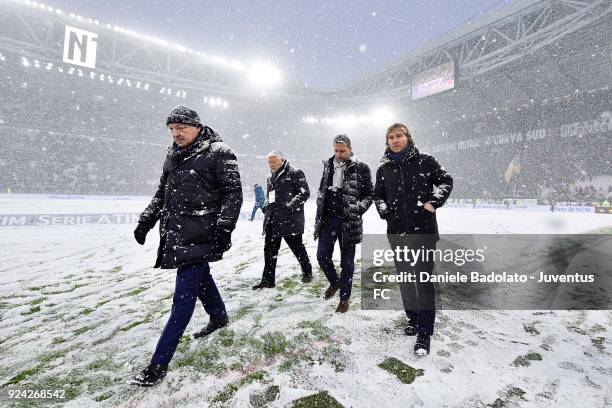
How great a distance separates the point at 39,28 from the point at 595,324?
3725 cm

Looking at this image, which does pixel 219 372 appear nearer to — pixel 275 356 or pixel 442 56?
pixel 275 356

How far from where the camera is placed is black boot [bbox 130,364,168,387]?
1.91 metres

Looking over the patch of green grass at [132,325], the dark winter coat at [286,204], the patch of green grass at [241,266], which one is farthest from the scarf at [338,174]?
the patch of green grass at [241,266]

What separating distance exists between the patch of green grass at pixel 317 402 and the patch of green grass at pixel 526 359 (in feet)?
4.22

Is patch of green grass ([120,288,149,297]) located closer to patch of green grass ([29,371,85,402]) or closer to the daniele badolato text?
patch of green grass ([29,371,85,402])

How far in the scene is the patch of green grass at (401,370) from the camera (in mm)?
1945

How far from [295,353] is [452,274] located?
9.60ft

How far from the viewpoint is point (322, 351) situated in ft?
7.47

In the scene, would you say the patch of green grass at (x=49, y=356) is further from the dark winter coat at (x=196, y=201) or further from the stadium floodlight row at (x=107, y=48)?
the stadium floodlight row at (x=107, y=48)

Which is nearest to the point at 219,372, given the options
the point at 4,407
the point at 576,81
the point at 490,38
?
the point at 4,407

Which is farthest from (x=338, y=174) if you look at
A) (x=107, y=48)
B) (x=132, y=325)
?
(x=107, y=48)

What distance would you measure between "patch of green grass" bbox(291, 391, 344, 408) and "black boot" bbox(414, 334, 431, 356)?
756 millimetres

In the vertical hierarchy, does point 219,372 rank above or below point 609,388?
below

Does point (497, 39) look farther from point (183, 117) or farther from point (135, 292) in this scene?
point (135, 292)
